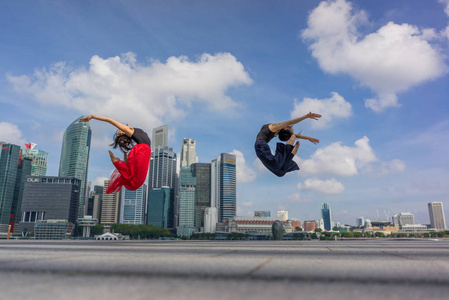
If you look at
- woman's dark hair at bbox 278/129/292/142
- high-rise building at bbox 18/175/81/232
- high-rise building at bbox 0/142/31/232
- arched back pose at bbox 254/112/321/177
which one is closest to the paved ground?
arched back pose at bbox 254/112/321/177

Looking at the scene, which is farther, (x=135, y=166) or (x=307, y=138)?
(x=307, y=138)

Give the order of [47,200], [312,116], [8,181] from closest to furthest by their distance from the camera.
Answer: [312,116]
[47,200]
[8,181]

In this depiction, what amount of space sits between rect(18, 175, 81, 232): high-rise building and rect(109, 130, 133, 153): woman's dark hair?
18713cm

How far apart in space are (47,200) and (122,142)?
19465 centimetres

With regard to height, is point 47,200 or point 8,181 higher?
point 8,181

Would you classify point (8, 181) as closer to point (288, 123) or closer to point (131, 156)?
point (131, 156)

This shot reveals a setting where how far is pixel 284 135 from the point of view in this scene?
34.6 feet

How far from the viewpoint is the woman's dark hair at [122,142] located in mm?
9586

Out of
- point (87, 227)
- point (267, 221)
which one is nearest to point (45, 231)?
point (87, 227)

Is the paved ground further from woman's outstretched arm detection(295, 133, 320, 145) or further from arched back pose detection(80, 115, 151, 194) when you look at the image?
woman's outstretched arm detection(295, 133, 320, 145)

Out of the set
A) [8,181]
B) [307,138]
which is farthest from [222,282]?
[8,181]

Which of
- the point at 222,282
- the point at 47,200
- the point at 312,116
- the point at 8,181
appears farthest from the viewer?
the point at 8,181

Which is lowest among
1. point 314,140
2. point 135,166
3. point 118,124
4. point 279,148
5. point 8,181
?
point 135,166

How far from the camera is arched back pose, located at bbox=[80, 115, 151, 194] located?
Result: 9336 millimetres
